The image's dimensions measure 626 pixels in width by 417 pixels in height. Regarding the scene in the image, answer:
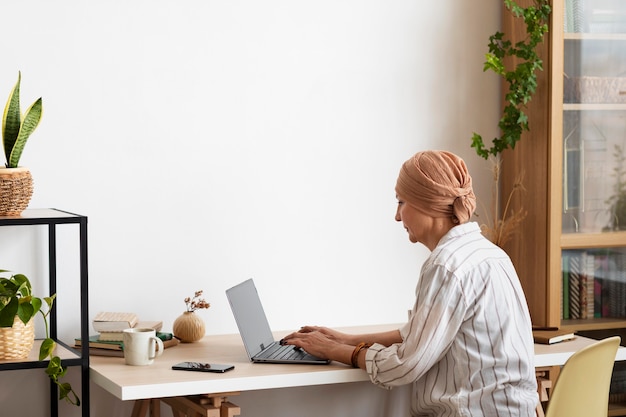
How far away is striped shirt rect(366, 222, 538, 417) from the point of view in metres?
2.25

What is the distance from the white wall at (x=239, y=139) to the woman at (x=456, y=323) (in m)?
0.78

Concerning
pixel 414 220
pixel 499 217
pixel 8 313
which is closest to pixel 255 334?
pixel 414 220

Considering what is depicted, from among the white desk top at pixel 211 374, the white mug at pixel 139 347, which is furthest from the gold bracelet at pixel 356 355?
the white mug at pixel 139 347

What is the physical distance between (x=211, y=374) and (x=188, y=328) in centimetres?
47

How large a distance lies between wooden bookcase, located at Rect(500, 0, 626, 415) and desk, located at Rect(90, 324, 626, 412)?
56cm

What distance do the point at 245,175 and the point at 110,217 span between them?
47cm

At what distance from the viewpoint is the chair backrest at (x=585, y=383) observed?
227 centimetres

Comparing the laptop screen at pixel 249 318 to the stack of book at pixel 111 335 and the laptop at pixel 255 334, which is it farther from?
the stack of book at pixel 111 335

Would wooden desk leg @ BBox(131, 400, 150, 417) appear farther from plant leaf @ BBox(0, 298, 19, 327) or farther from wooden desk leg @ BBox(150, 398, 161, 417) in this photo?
plant leaf @ BBox(0, 298, 19, 327)

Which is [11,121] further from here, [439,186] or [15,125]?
[439,186]

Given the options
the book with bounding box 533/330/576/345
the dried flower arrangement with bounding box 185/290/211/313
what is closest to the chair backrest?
the book with bounding box 533/330/576/345

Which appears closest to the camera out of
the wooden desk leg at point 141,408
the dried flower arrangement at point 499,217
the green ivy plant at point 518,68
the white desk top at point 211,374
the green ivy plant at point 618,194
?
the white desk top at point 211,374

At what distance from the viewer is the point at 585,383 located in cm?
233

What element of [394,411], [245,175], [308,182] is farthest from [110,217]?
[394,411]
